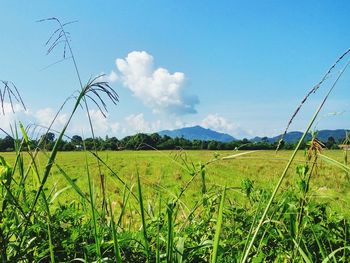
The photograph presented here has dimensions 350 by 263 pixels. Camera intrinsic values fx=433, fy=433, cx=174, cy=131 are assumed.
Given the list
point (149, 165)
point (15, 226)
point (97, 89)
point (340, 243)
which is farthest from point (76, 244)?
point (149, 165)

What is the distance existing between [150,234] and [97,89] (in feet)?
2.57

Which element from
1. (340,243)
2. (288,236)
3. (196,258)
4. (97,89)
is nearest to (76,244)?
(196,258)

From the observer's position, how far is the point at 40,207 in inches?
82.0

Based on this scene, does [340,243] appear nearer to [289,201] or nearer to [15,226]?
[289,201]

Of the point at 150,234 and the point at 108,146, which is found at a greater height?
the point at 108,146

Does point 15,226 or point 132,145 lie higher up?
point 132,145

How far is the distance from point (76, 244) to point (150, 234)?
360 mm

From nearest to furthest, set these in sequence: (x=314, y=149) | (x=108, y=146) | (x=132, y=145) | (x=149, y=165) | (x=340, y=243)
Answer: (x=314, y=149) → (x=340, y=243) → (x=132, y=145) → (x=108, y=146) → (x=149, y=165)

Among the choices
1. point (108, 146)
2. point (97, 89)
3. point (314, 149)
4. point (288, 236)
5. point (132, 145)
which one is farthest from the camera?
point (108, 146)

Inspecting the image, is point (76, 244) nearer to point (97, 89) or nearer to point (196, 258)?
point (196, 258)

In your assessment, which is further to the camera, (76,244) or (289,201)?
(289,201)

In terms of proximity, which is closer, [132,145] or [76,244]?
[76,244]

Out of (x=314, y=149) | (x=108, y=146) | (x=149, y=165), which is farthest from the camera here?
Answer: (x=149, y=165)

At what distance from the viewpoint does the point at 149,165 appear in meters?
23.2
